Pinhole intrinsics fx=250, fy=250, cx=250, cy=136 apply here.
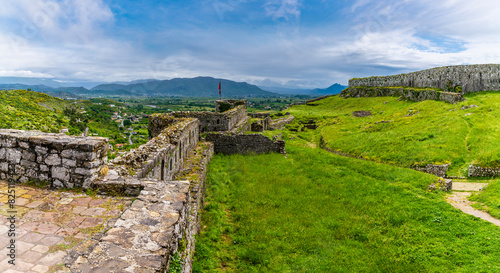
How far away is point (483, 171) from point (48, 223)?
68.3 ft

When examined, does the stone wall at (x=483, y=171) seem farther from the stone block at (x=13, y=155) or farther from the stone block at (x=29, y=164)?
the stone block at (x=13, y=155)

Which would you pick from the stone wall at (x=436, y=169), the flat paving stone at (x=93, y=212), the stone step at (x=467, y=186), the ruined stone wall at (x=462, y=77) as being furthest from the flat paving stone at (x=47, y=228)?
the ruined stone wall at (x=462, y=77)

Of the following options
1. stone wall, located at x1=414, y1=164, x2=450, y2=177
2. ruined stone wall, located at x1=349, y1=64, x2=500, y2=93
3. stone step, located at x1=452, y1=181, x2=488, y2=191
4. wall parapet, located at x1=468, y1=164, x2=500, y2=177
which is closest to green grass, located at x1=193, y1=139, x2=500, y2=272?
stone step, located at x1=452, y1=181, x2=488, y2=191

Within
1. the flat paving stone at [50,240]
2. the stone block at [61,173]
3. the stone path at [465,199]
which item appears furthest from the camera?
the stone path at [465,199]

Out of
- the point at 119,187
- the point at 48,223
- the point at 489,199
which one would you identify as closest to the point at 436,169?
the point at 489,199

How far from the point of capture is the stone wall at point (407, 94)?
97.4 feet

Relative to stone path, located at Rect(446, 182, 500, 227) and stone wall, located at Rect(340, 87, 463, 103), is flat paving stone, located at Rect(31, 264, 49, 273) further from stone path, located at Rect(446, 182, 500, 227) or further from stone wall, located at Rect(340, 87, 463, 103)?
stone wall, located at Rect(340, 87, 463, 103)

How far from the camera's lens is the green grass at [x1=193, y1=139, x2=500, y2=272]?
28.2 feet

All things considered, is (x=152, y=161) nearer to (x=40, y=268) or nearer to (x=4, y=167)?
(x=4, y=167)

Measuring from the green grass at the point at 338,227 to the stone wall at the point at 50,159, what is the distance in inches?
178

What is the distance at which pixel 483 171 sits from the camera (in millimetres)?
15211

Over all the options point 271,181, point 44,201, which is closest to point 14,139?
point 44,201

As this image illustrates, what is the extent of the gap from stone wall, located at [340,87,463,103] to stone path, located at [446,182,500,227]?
1888 cm

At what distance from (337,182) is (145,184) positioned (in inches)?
486
